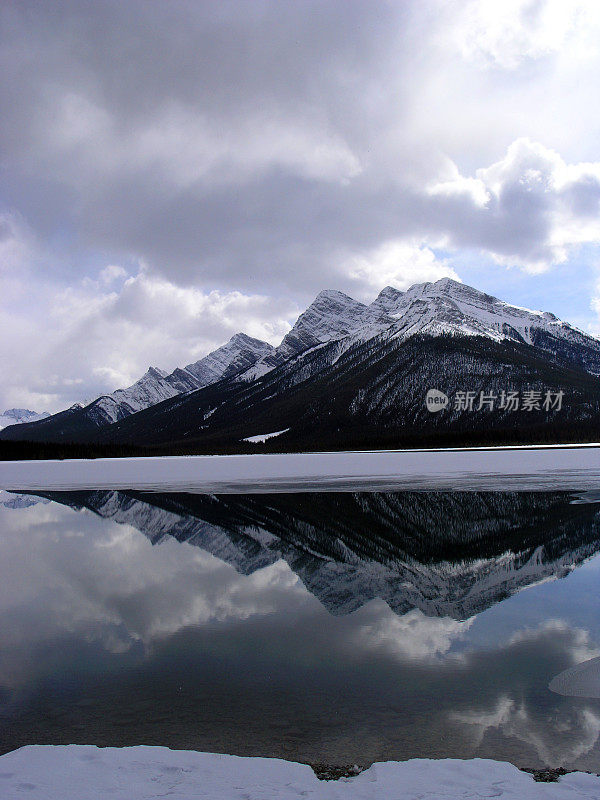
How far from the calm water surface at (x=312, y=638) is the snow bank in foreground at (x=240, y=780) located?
432mm

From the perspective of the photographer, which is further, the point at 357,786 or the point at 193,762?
the point at 193,762

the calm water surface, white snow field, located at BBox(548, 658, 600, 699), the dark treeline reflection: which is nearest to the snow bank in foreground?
the calm water surface

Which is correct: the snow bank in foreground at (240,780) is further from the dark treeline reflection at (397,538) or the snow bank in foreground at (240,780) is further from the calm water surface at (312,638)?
the dark treeline reflection at (397,538)

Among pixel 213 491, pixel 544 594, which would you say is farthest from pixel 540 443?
pixel 544 594

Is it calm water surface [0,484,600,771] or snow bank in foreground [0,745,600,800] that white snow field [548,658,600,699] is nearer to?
calm water surface [0,484,600,771]

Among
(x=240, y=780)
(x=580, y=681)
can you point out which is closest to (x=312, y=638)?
(x=580, y=681)

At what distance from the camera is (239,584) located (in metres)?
17.5

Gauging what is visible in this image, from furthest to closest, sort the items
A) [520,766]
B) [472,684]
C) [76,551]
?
[76,551] < [472,684] < [520,766]

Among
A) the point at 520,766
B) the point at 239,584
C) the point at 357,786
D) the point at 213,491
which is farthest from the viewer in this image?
the point at 213,491

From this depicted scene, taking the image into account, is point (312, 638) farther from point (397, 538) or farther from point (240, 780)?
point (397, 538)

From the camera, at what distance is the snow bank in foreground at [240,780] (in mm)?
6570

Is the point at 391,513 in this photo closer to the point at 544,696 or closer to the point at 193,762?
the point at 544,696

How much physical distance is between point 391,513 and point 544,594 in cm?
1496

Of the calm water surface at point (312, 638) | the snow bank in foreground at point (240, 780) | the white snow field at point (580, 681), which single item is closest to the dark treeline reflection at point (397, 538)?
the calm water surface at point (312, 638)
